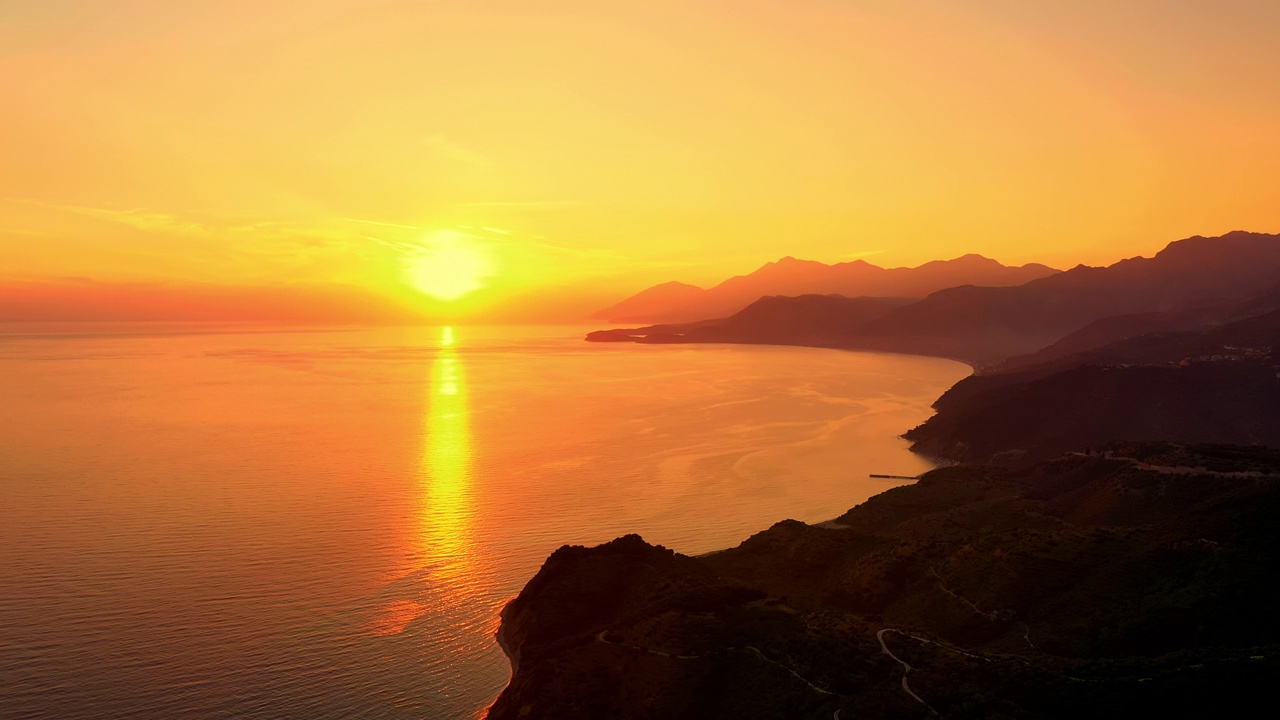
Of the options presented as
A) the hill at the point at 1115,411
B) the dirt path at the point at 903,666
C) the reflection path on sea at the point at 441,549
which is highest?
the hill at the point at 1115,411

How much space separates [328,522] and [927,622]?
54.3 m

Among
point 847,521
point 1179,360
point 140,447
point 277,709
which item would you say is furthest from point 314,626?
point 1179,360

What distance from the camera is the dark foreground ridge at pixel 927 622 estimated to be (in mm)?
35406

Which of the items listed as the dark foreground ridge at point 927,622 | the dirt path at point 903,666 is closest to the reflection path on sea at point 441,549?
the dark foreground ridge at point 927,622

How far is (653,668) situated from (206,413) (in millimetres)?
134088

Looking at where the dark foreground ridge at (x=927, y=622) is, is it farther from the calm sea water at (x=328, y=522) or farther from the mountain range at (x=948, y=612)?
the calm sea water at (x=328, y=522)

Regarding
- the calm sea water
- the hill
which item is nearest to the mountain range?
the calm sea water

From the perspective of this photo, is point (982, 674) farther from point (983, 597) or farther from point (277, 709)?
point (277, 709)

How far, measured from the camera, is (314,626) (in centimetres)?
4853

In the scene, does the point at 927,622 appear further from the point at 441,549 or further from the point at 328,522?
the point at 328,522

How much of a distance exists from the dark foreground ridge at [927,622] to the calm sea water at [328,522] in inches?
273

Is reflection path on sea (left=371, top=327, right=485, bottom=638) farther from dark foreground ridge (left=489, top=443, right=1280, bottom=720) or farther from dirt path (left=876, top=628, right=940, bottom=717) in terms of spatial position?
dirt path (left=876, top=628, right=940, bottom=717)

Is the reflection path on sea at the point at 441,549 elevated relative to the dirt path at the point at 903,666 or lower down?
lower down

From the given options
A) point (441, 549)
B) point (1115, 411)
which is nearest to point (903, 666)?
point (441, 549)
